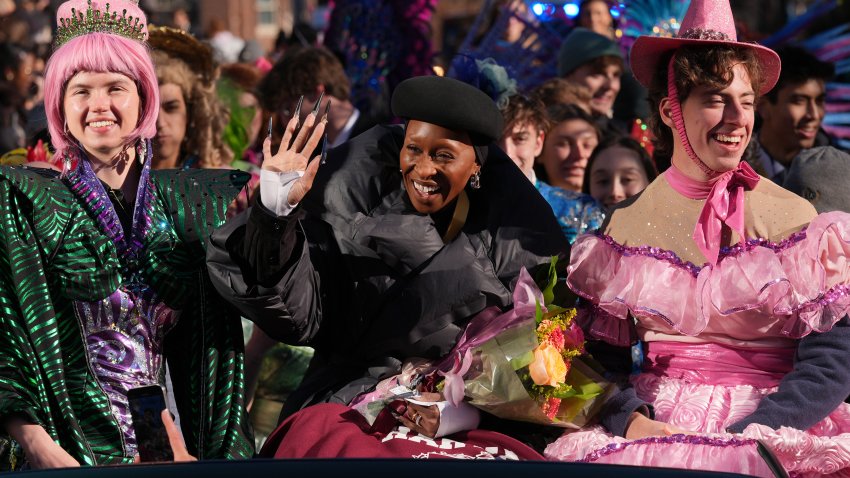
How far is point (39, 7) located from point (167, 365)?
11282 mm

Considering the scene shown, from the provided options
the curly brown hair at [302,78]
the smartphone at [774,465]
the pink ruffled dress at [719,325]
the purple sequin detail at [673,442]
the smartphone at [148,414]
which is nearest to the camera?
the smartphone at [774,465]

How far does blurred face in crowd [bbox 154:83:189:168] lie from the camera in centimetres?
594

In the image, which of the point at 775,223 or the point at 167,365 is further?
the point at 167,365

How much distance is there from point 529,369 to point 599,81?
13.3 feet

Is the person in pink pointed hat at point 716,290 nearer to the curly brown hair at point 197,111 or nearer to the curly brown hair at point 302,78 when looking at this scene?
the curly brown hair at point 197,111

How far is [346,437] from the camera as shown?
155 inches

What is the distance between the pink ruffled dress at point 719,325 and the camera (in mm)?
3869

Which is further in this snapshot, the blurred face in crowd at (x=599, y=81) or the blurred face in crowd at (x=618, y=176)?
the blurred face in crowd at (x=599, y=81)

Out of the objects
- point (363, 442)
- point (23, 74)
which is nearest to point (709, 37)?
point (363, 442)

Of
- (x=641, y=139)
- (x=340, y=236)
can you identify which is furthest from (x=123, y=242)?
(x=641, y=139)

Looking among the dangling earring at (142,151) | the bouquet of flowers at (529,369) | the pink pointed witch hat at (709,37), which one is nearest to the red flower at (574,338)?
the bouquet of flowers at (529,369)

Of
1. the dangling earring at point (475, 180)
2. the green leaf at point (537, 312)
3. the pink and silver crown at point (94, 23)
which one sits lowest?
the green leaf at point (537, 312)

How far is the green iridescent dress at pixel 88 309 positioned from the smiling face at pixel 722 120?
1.57m

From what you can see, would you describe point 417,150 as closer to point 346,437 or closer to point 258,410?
point 346,437
